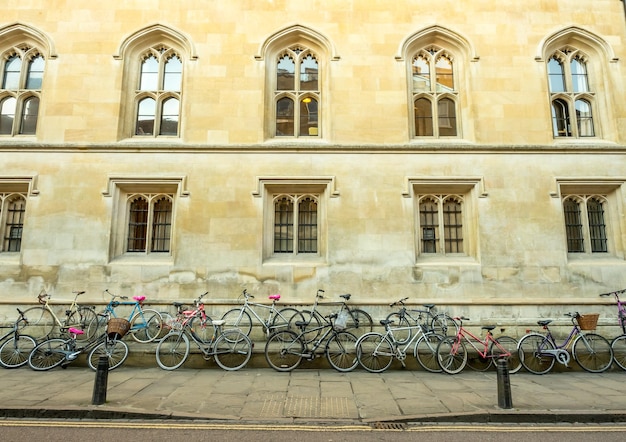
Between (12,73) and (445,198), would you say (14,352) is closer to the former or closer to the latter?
(12,73)

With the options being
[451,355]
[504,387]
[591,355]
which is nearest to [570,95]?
[591,355]

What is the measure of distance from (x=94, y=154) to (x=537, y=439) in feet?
33.6

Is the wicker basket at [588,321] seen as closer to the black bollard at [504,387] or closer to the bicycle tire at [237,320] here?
the black bollard at [504,387]

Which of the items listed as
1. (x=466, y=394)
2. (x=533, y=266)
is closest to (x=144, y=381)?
(x=466, y=394)

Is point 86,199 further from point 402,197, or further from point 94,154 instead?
point 402,197

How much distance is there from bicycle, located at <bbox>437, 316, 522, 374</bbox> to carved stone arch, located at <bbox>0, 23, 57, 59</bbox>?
11647mm

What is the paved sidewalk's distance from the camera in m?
5.01

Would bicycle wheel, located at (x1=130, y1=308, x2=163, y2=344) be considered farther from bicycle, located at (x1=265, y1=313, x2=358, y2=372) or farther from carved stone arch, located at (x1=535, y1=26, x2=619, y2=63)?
carved stone arch, located at (x1=535, y1=26, x2=619, y2=63)

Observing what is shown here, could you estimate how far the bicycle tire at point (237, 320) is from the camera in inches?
334

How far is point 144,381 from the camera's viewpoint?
6500 millimetres

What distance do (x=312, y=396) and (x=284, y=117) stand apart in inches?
274

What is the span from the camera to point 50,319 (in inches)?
337

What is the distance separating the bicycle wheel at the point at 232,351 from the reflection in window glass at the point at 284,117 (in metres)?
5.24

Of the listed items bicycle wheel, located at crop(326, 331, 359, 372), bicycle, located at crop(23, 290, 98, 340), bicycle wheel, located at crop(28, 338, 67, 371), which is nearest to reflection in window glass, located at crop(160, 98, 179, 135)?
bicycle, located at crop(23, 290, 98, 340)
